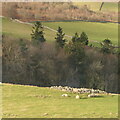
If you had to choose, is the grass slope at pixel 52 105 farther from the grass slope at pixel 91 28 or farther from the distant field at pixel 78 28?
the grass slope at pixel 91 28

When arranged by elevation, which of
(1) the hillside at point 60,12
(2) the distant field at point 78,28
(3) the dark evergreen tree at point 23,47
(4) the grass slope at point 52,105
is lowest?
(4) the grass slope at point 52,105

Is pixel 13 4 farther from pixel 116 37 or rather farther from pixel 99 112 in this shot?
pixel 99 112

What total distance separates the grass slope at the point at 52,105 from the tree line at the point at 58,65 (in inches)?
909

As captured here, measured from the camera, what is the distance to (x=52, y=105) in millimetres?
11555

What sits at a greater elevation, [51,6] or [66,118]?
[51,6]

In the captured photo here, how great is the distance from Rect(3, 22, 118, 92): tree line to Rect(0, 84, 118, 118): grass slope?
23.1 meters

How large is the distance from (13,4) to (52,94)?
182 ft

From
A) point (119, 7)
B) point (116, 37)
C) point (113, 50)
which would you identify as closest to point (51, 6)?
point (119, 7)

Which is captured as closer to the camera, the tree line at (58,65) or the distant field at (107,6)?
the tree line at (58,65)

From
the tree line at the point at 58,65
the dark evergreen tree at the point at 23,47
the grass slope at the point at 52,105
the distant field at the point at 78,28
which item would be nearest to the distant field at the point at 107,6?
the distant field at the point at 78,28

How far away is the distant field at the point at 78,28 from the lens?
2240 inches

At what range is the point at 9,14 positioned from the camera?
65.9 meters

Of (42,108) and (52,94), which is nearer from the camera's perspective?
(42,108)

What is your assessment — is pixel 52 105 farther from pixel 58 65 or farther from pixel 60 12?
pixel 60 12
